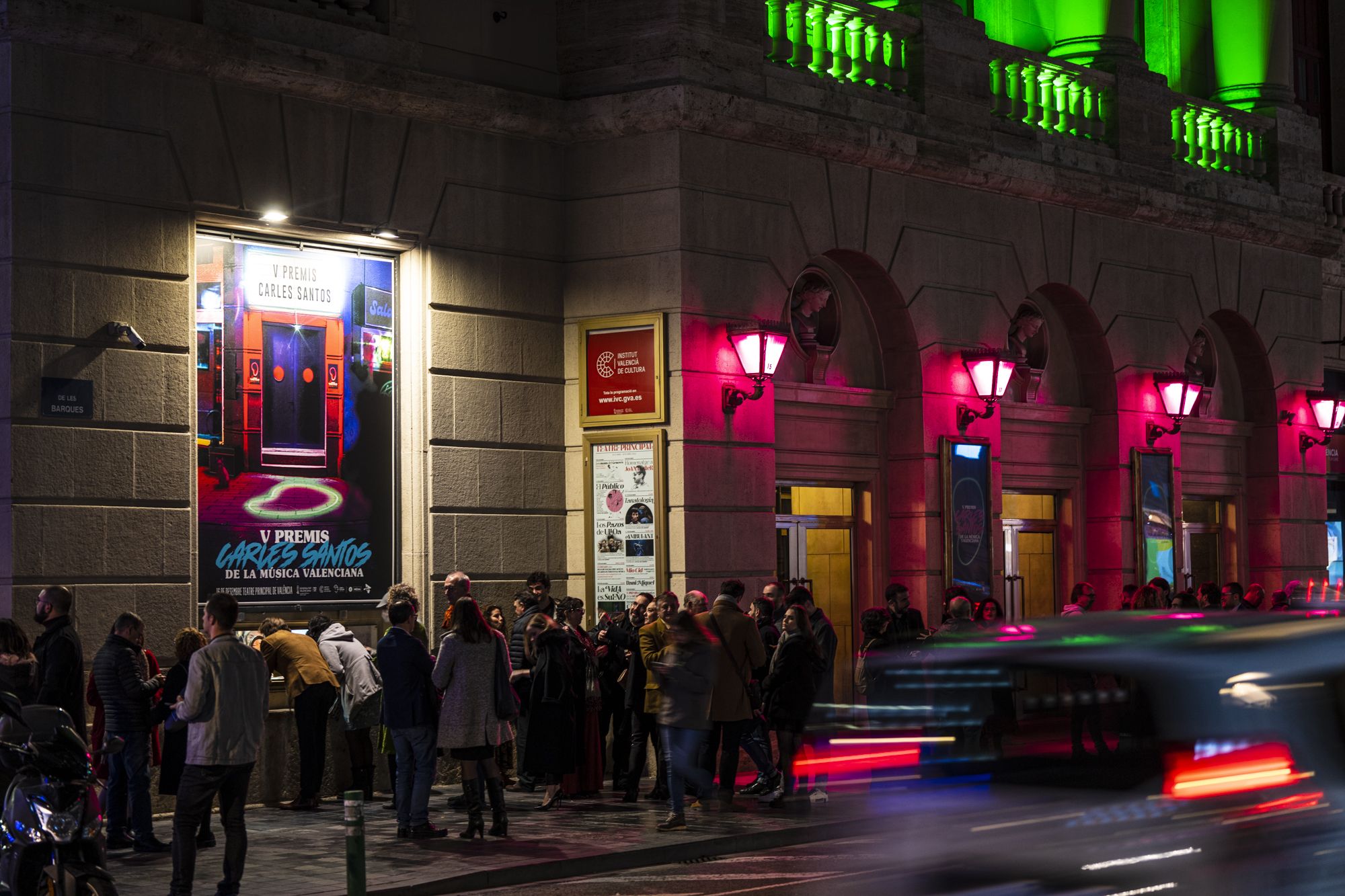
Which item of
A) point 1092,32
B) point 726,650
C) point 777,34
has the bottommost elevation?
point 726,650

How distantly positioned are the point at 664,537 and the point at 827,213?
4.13 m

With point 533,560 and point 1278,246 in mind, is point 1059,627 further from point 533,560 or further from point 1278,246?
point 1278,246

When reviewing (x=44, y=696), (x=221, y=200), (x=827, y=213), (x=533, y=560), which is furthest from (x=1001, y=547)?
(x=44, y=696)

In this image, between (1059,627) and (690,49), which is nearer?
(1059,627)

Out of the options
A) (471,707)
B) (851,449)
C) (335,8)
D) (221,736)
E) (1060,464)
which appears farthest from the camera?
(1060,464)

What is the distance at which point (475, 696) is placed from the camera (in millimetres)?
14273

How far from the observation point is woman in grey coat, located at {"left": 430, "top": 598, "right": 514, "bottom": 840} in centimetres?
1419

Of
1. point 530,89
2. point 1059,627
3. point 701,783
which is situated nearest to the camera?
point 1059,627

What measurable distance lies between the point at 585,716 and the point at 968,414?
22.4 ft

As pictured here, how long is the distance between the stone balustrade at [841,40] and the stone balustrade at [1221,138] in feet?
19.3

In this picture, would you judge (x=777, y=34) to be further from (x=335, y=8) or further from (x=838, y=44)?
A: (x=335, y=8)

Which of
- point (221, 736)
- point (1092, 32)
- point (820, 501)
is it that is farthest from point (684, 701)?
point (1092, 32)

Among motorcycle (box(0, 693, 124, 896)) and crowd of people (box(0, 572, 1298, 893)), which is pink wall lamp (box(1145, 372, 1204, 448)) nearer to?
crowd of people (box(0, 572, 1298, 893))

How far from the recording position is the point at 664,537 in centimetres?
1811
